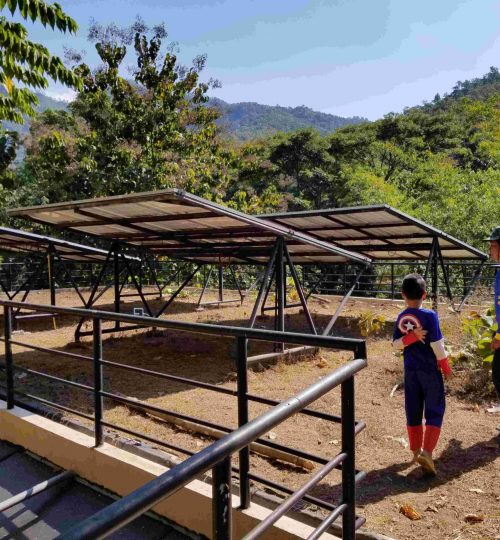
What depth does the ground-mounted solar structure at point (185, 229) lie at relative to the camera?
6.05 meters

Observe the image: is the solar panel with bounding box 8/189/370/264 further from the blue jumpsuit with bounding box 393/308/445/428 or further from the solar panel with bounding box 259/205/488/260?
the blue jumpsuit with bounding box 393/308/445/428

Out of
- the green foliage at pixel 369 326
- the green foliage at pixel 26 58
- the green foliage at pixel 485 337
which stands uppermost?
the green foliage at pixel 26 58

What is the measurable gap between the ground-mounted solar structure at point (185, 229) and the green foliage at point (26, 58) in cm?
155

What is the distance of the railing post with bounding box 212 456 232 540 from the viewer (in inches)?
50.9

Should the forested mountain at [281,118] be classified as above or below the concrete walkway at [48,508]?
above

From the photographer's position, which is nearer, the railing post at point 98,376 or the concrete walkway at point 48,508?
the concrete walkway at point 48,508

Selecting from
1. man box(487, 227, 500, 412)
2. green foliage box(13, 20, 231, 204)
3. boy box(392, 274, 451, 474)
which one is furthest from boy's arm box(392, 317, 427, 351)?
green foliage box(13, 20, 231, 204)

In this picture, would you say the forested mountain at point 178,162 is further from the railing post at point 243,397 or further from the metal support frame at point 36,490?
the railing post at point 243,397

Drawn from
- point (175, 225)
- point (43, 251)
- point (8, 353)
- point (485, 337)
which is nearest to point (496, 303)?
point (485, 337)

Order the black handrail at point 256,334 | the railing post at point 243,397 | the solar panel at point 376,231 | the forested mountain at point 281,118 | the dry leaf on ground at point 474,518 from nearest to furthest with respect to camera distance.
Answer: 1. the black handrail at point 256,334
2. the railing post at point 243,397
3. the dry leaf on ground at point 474,518
4. the solar panel at point 376,231
5. the forested mountain at point 281,118

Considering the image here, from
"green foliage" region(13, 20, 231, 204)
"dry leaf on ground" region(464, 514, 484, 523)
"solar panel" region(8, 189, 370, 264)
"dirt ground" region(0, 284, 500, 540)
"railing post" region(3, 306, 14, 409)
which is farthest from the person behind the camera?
"green foliage" region(13, 20, 231, 204)

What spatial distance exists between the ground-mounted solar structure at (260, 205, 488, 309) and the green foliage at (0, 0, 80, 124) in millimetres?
4350

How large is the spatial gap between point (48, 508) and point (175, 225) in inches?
189

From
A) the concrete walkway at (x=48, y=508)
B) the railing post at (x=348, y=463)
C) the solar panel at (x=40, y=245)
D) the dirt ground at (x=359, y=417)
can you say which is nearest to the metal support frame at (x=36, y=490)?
the concrete walkway at (x=48, y=508)
